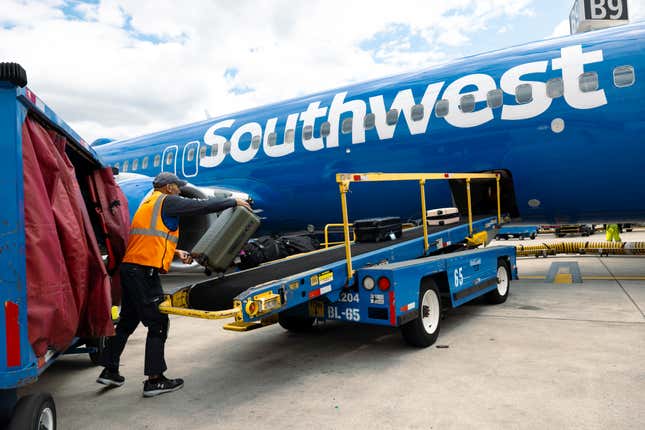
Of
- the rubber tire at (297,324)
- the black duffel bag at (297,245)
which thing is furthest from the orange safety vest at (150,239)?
the black duffel bag at (297,245)

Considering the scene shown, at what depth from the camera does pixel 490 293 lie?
721cm

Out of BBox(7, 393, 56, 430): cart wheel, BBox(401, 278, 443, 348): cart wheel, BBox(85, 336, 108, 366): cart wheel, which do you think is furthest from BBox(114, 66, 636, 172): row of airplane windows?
BBox(7, 393, 56, 430): cart wheel

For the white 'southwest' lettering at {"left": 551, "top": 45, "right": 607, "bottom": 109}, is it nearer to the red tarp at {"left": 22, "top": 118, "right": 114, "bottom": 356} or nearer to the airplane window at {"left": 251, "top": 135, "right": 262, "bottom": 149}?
the airplane window at {"left": 251, "top": 135, "right": 262, "bottom": 149}

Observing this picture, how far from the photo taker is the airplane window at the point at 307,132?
9648 mm

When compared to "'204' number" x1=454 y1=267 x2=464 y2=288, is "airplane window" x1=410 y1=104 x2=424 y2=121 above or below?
above

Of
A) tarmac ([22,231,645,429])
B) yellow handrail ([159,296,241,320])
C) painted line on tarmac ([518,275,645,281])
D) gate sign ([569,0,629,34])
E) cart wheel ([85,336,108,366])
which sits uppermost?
gate sign ([569,0,629,34])

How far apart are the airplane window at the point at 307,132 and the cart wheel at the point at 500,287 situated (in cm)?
438

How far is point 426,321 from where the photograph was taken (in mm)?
5320

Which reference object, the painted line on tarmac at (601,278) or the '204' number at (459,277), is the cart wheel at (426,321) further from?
the painted line on tarmac at (601,278)

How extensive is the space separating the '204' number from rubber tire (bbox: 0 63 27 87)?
4668 millimetres

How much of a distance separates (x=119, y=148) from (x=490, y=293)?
11.9 m

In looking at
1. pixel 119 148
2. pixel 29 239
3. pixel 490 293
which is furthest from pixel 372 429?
pixel 119 148

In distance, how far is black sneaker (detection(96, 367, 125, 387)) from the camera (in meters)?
4.56

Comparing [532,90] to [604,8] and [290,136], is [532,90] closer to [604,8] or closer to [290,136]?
[290,136]
